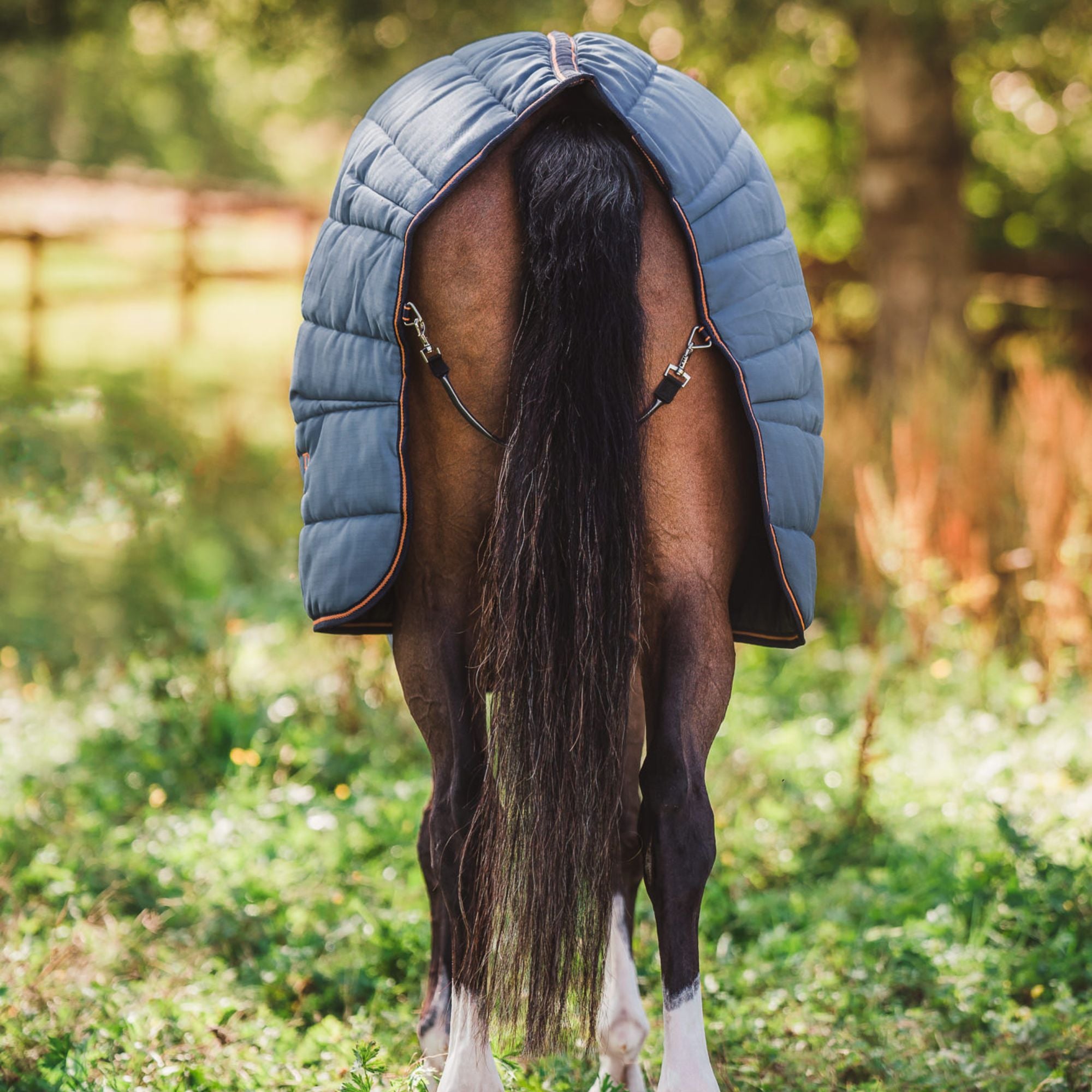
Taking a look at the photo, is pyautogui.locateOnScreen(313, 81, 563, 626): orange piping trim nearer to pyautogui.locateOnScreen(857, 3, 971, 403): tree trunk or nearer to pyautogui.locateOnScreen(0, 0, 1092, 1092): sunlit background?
pyautogui.locateOnScreen(0, 0, 1092, 1092): sunlit background

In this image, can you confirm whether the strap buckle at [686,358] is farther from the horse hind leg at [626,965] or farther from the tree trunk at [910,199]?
the tree trunk at [910,199]

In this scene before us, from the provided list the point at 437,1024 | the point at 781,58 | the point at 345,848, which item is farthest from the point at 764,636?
the point at 781,58

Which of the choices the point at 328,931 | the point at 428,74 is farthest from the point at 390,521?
the point at 328,931

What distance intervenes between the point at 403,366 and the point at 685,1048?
3.72ft

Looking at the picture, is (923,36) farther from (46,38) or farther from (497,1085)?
(497,1085)

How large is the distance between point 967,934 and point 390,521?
1.81m

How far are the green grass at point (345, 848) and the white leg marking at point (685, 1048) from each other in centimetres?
41

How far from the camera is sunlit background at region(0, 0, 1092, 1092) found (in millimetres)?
2375

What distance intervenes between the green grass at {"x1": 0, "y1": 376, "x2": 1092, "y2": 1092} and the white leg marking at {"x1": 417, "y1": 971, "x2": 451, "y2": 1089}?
9cm

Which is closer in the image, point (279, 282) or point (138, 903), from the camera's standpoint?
point (138, 903)

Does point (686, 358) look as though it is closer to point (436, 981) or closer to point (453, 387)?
point (453, 387)

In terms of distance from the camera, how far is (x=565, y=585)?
1757mm

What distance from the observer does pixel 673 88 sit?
6.27 ft

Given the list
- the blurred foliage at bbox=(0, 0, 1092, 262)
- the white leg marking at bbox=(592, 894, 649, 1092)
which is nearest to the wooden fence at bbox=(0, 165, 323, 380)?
the blurred foliage at bbox=(0, 0, 1092, 262)
